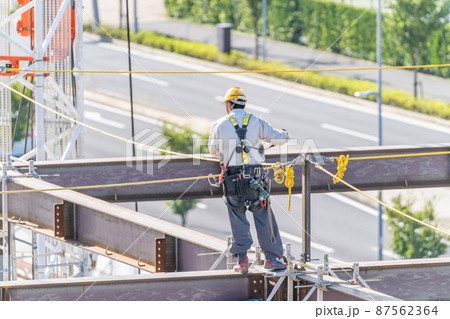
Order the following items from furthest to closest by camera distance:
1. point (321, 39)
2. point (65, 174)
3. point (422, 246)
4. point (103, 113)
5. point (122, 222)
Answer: point (321, 39)
point (103, 113)
point (422, 246)
point (65, 174)
point (122, 222)

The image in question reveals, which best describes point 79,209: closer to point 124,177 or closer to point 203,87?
point 124,177

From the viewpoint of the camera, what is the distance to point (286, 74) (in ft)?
164

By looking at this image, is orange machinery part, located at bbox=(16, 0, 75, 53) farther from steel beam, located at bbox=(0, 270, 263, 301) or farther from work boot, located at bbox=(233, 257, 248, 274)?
steel beam, located at bbox=(0, 270, 263, 301)

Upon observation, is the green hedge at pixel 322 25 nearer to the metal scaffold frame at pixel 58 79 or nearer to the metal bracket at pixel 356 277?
the metal scaffold frame at pixel 58 79

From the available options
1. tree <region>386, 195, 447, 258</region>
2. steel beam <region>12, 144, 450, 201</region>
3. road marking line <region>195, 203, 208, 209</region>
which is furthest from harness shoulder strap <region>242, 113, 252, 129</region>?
road marking line <region>195, 203, 208, 209</region>

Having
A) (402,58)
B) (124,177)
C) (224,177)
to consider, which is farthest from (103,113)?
(224,177)

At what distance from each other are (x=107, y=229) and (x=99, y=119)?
104 feet

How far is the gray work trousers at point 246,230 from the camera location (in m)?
13.8

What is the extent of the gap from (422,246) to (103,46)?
2563 cm

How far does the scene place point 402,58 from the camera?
165 ft

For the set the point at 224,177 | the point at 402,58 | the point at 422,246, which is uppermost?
the point at 224,177

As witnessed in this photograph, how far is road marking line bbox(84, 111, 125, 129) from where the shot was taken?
47.6 meters

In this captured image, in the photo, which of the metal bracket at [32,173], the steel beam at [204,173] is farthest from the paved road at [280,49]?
the metal bracket at [32,173]

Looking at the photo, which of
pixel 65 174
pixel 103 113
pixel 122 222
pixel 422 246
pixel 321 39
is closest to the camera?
pixel 122 222
